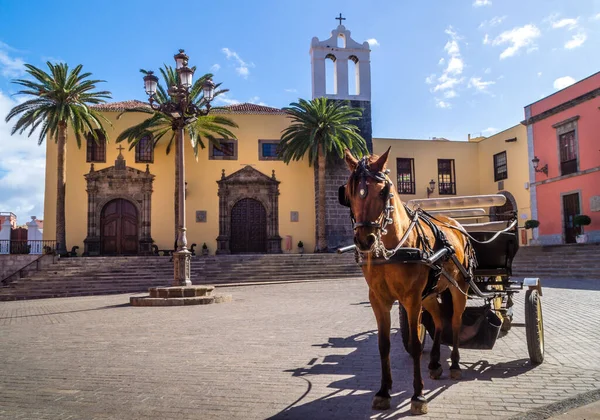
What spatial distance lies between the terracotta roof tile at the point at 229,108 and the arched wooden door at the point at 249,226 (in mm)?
4991

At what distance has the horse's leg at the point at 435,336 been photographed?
4477mm

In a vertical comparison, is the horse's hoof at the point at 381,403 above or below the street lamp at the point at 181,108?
below

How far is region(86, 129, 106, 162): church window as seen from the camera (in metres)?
26.6

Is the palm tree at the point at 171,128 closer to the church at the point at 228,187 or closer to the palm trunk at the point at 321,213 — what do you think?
the church at the point at 228,187

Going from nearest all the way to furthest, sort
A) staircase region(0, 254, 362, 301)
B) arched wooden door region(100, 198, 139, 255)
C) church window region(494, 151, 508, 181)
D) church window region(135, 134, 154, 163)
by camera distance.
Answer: staircase region(0, 254, 362, 301)
arched wooden door region(100, 198, 139, 255)
church window region(135, 134, 154, 163)
church window region(494, 151, 508, 181)

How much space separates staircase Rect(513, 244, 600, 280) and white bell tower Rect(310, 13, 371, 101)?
13231 millimetres

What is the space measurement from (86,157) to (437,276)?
26042 millimetres

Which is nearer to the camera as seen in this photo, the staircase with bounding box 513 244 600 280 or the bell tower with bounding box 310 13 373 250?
the staircase with bounding box 513 244 600 280

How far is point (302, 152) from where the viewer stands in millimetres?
25594

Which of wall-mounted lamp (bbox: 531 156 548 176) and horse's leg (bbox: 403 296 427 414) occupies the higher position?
wall-mounted lamp (bbox: 531 156 548 176)

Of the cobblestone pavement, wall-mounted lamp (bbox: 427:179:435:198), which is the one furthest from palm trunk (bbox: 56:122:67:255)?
wall-mounted lamp (bbox: 427:179:435:198)

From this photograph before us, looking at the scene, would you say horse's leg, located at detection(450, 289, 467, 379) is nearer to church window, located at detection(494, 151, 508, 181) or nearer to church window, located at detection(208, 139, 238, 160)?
church window, located at detection(208, 139, 238, 160)

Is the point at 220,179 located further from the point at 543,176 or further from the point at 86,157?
the point at 543,176

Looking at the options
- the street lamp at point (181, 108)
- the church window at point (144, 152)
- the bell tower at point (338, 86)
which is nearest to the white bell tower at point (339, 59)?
the bell tower at point (338, 86)
